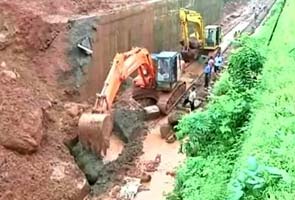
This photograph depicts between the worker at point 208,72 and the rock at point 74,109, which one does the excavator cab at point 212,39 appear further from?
the rock at point 74,109

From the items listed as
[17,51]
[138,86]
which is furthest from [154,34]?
[17,51]

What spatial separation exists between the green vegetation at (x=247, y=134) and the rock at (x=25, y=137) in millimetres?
6058

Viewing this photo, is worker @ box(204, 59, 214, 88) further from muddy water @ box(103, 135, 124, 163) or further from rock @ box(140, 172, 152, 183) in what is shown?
rock @ box(140, 172, 152, 183)

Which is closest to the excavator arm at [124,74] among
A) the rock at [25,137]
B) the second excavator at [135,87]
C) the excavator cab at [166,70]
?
the second excavator at [135,87]

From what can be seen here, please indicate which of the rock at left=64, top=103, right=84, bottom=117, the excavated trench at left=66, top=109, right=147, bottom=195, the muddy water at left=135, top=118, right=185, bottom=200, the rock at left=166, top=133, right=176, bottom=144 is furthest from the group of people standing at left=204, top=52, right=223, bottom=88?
the rock at left=64, top=103, right=84, bottom=117

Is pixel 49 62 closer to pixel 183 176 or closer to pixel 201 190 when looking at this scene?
pixel 183 176

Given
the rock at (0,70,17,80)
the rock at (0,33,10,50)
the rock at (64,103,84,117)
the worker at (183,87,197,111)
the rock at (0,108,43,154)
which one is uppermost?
the rock at (0,33,10,50)

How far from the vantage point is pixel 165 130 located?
62.9 ft

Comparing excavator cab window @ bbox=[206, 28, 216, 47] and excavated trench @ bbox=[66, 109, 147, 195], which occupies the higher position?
excavator cab window @ bbox=[206, 28, 216, 47]

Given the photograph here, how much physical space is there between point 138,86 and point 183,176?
41.8ft

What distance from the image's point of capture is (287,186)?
5375 mm

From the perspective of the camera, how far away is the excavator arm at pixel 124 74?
15.9 m

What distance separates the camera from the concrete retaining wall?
1991 centimetres

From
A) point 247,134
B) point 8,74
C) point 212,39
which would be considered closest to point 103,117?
point 8,74
